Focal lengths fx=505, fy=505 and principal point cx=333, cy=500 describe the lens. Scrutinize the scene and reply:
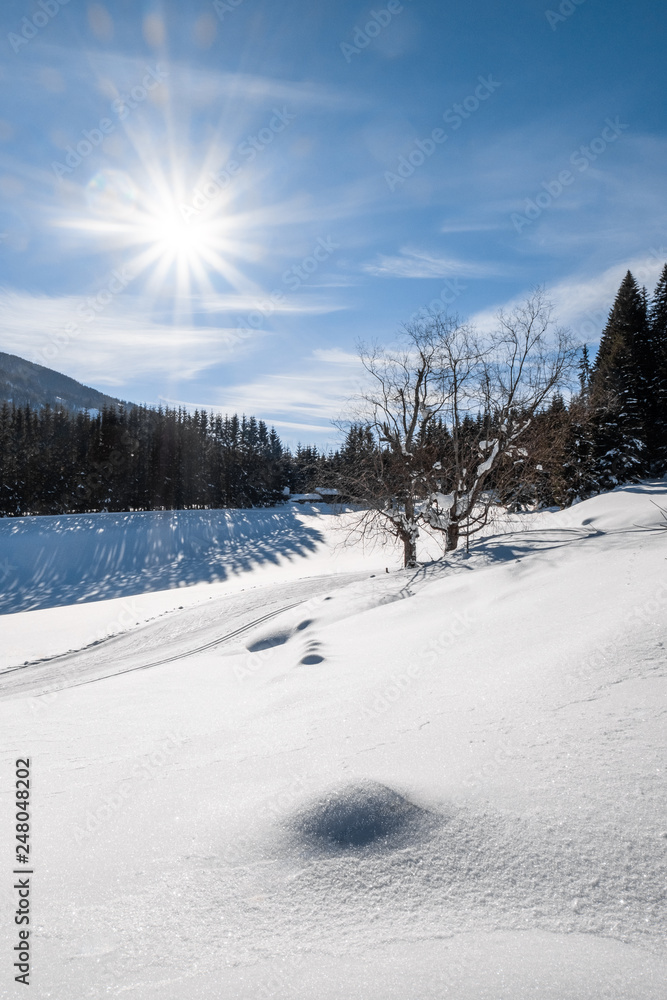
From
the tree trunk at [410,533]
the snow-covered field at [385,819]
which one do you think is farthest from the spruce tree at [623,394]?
the snow-covered field at [385,819]

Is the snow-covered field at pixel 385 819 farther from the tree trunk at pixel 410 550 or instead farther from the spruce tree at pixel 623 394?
the spruce tree at pixel 623 394

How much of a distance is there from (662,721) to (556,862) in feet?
3.78

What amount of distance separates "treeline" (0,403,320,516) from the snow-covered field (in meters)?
39.7

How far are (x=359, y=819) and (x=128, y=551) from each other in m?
29.4

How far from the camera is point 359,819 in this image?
2.23 m

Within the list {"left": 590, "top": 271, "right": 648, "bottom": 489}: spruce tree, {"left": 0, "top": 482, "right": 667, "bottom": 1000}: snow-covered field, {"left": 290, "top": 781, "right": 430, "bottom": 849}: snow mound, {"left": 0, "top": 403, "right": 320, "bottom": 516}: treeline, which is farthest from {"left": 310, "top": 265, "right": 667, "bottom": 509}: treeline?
{"left": 0, "top": 403, "right": 320, "bottom": 516}: treeline

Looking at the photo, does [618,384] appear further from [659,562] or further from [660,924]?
[660,924]

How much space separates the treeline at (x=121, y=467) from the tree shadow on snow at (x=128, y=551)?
10547 mm

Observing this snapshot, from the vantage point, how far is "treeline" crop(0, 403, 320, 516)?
41.2 metres

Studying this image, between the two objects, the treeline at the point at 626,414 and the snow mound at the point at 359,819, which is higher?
the treeline at the point at 626,414

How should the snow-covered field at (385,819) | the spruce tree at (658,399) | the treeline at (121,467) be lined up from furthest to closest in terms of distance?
1. the treeline at (121,467)
2. the spruce tree at (658,399)
3. the snow-covered field at (385,819)

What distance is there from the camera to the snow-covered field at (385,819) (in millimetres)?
1601

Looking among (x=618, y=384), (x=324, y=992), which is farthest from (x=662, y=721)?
(x=618, y=384)

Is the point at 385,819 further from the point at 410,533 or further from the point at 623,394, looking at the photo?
the point at 623,394
